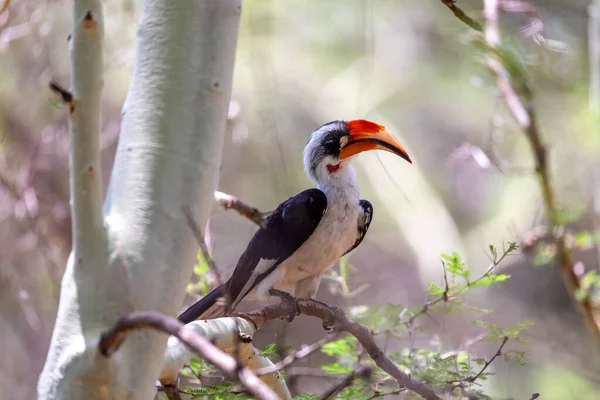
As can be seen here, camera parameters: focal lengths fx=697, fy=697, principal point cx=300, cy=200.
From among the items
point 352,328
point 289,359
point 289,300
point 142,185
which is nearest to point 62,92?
point 142,185

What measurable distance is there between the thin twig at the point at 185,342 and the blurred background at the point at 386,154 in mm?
1982

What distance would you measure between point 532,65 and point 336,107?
453 cm

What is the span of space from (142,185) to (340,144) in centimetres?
204

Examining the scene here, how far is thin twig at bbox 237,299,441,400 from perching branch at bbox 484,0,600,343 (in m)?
1.03

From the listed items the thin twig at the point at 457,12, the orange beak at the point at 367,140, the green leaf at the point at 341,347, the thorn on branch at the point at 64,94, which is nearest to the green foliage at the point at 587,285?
the orange beak at the point at 367,140

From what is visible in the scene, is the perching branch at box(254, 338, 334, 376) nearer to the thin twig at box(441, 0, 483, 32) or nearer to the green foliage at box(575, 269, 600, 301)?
the thin twig at box(441, 0, 483, 32)

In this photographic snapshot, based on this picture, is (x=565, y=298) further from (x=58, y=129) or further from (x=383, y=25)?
(x=58, y=129)

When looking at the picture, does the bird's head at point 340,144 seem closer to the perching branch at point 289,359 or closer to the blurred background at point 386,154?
the blurred background at point 386,154

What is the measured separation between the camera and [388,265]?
338 inches

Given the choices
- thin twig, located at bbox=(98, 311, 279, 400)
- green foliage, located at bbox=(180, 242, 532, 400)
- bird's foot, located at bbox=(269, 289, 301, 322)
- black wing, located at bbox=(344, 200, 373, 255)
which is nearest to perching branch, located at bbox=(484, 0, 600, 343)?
green foliage, located at bbox=(180, 242, 532, 400)

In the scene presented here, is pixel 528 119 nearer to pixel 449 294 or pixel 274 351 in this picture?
pixel 449 294

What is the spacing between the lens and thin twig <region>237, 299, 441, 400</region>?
207cm

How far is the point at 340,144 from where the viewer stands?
3.49 m

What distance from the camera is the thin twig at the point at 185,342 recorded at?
1.08m
